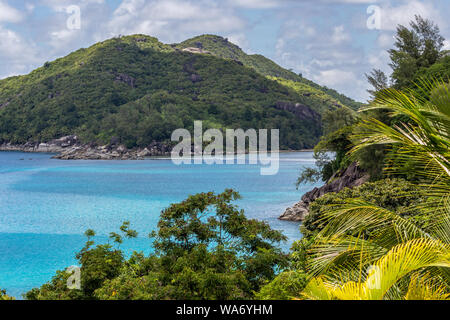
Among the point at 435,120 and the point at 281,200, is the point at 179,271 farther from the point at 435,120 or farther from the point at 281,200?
the point at 281,200

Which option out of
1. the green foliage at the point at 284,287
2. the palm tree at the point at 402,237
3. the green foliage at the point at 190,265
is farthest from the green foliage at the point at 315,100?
the palm tree at the point at 402,237

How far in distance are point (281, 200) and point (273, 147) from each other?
69642mm

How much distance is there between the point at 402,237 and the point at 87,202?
3596 centimetres

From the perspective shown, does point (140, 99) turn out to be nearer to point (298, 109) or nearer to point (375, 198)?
point (298, 109)

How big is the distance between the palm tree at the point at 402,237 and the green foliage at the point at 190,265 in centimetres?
232

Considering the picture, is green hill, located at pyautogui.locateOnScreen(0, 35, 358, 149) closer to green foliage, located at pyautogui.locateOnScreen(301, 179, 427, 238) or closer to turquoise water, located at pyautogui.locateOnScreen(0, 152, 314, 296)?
turquoise water, located at pyautogui.locateOnScreen(0, 152, 314, 296)

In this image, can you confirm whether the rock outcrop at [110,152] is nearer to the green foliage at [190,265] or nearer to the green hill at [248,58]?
the green hill at [248,58]

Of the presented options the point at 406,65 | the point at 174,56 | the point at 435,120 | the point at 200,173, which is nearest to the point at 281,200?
the point at 406,65

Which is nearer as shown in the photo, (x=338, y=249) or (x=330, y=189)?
(x=338, y=249)

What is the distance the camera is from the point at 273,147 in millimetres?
105438

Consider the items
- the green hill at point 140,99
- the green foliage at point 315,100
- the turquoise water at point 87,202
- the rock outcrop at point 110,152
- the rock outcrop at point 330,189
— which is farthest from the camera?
the green foliage at point 315,100

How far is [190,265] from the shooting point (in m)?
8.00

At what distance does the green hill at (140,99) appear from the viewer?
320 feet

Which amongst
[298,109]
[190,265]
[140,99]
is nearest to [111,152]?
[140,99]
